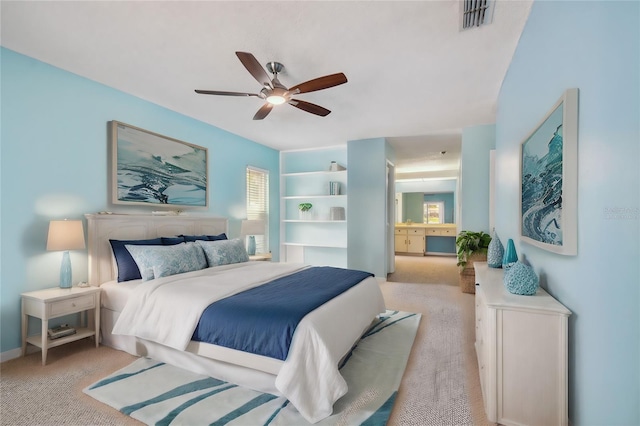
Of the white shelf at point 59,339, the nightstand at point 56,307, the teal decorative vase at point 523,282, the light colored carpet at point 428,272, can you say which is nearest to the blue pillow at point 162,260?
the nightstand at point 56,307

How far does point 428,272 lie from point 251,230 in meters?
4.00

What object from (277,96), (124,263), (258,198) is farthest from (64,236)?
(258,198)

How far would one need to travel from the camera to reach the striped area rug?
5.93 ft

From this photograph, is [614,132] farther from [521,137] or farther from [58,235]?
[58,235]

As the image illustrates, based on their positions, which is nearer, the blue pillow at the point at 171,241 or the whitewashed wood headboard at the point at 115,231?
the whitewashed wood headboard at the point at 115,231

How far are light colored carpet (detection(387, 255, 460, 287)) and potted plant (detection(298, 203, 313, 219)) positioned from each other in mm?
2138

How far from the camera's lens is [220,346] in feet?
7.02

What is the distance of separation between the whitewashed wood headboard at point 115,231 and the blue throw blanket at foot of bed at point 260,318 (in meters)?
1.57

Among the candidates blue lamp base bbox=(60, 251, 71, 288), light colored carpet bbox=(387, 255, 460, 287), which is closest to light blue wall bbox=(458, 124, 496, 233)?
light colored carpet bbox=(387, 255, 460, 287)

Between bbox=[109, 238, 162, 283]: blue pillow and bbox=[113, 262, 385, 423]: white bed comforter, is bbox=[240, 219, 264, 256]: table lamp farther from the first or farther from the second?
bbox=[109, 238, 162, 283]: blue pillow

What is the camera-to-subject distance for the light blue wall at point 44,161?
101 inches

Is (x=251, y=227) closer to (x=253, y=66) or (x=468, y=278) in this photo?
(x=253, y=66)

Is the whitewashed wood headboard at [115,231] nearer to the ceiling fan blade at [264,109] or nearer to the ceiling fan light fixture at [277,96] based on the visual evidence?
the ceiling fan blade at [264,109]

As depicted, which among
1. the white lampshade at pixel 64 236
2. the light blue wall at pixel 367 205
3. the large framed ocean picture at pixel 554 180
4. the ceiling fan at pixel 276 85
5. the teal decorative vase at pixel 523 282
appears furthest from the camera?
the light blue wall at pixel 367 205
